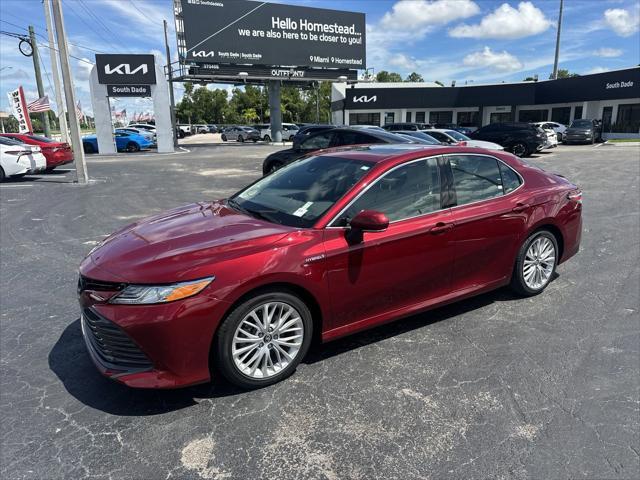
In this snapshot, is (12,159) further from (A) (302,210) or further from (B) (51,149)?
(A) (302,210)

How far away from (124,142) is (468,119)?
33.9 m

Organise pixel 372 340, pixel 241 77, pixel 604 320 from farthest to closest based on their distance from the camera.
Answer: pixel 241 77
pixel 604 320
pixel 372 340

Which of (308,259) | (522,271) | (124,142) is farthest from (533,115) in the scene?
(308,259)

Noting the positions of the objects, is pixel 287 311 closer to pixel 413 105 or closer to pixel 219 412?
pixel 219 412

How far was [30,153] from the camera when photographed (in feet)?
45.9

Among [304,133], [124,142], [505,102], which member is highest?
[505,102]

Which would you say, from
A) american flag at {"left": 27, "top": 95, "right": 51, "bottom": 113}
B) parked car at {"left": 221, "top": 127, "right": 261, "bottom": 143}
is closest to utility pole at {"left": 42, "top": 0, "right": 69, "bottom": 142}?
american flag at {"left": 27, "top": 95, "right": 51, "bottom": 113}

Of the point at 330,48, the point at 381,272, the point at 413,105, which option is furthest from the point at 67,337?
the point at 413,105

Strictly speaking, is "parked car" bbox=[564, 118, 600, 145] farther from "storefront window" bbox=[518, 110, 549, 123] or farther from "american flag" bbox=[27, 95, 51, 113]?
"american flag" bbox=[27, 95, 51, 113]

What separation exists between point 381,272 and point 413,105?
152 feet

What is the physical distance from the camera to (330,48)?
122 ft

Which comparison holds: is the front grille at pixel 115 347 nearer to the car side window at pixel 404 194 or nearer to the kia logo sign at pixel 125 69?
the car side window at pixel 404 194

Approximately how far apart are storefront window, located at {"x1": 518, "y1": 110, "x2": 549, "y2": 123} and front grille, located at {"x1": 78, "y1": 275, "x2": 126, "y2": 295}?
4705 cm

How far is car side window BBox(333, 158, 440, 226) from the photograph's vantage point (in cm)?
353
